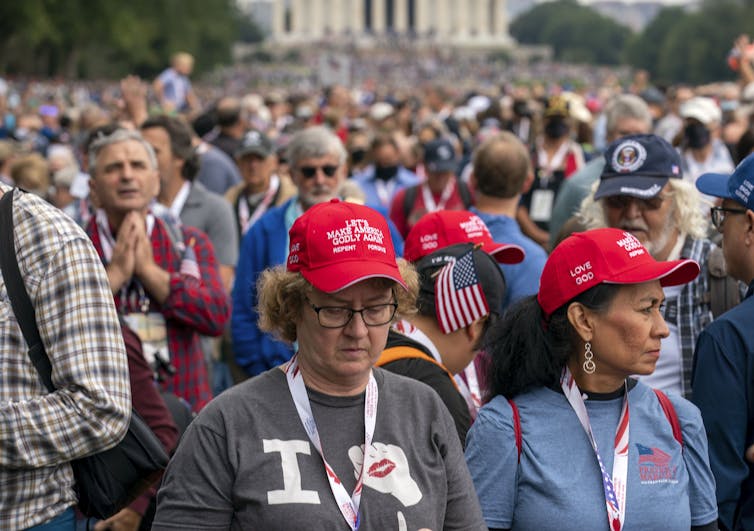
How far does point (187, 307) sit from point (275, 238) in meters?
1.16

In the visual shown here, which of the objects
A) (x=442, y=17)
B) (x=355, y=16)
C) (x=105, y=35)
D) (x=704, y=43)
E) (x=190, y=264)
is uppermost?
(x=355, y=16)

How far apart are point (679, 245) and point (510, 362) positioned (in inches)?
73.6

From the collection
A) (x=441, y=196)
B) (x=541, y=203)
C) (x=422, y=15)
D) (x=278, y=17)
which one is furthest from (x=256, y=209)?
(x=278, y=17)

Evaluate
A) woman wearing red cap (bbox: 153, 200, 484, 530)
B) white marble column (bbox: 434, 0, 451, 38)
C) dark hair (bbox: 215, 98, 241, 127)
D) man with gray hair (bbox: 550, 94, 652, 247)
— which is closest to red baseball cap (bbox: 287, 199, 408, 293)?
woman wearing red cap (bbox: 153, 200, 484, 530)

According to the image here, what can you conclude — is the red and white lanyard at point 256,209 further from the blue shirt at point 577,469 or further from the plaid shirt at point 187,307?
the blue shirt at point 577,469

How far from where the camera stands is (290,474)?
2.92 m

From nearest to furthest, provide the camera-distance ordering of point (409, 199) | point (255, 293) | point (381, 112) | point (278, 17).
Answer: point (255, 293), point (409, 199), point (381, 112), point (278, 17)

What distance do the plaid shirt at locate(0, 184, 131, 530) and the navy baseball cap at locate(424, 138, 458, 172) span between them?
5.91 metres

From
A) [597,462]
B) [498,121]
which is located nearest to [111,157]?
[597,462]

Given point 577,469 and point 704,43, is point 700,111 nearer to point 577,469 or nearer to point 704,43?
point 577,469

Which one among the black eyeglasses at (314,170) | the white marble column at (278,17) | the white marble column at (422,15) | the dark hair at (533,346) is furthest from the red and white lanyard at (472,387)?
the white marble column at (278,17)

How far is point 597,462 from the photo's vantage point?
3355mm

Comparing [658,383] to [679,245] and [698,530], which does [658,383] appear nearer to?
[679,245]

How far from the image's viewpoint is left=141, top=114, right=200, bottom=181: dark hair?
286 inches
